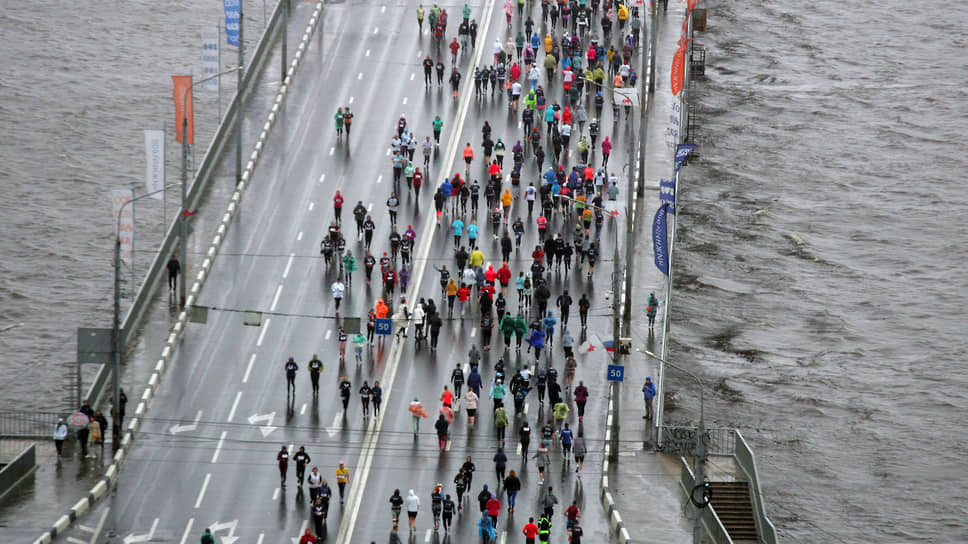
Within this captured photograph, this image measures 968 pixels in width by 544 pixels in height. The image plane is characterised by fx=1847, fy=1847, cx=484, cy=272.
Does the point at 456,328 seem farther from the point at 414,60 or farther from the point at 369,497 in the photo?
the point at 414,60

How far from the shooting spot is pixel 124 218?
6994 centimetres

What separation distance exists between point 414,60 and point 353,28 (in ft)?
18.1

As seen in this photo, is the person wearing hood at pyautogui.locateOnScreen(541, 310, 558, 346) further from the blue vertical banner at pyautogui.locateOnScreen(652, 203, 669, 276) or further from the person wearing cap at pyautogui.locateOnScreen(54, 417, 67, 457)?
the person wearing cap at pyautogui.locateOnScreen(54, 417, 67, 457)

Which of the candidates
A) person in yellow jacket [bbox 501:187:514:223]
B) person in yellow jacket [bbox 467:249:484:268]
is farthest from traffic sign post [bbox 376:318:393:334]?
person in yellow jacket [bbox 501:187:514:223]

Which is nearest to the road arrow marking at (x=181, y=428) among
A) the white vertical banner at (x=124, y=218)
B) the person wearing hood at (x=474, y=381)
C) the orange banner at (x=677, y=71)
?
the white vertical banner at (x=124, y=218)

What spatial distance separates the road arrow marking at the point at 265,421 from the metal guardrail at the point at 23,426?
22.1 feet

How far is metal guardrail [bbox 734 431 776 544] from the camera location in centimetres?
5734

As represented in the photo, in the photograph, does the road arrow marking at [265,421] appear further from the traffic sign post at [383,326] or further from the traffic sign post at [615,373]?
the traffic sign post at [615,373]

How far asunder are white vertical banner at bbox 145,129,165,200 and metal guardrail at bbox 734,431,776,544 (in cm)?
2635

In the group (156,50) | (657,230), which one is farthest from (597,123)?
(156,50)

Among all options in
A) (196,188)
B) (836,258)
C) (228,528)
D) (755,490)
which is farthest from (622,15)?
(228,528)

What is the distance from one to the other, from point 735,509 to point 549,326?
1224 cm

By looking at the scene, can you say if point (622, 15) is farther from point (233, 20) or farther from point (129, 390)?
point (129, 390)

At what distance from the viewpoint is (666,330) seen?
71.8 metres
